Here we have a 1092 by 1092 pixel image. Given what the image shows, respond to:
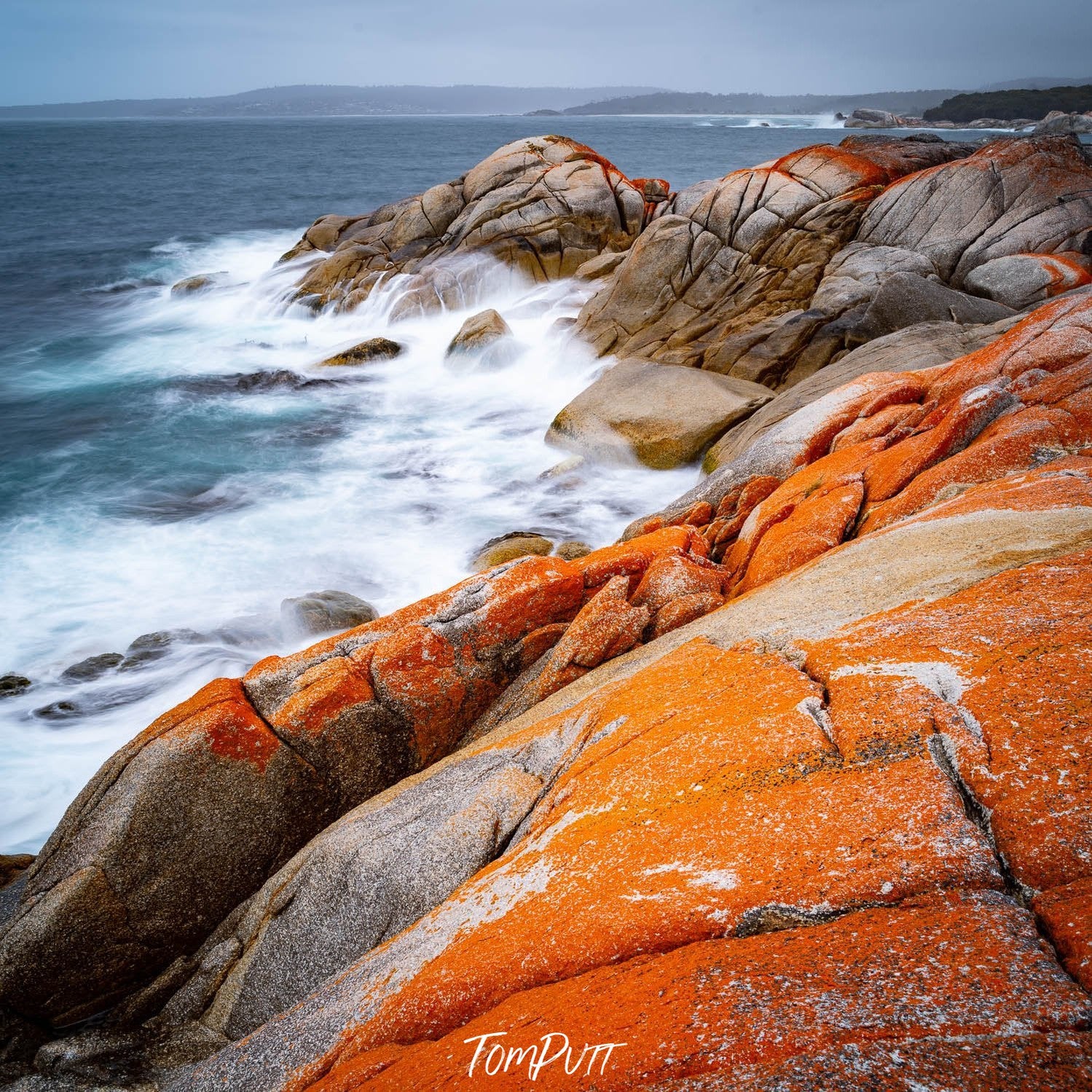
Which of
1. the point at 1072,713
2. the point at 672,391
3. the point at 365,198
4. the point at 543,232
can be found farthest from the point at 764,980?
the point at 365,198

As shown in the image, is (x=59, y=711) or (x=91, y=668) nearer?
(x=59, y=711)

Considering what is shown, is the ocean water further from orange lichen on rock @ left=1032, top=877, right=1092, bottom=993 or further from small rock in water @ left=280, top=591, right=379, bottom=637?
orange lichen on rock @ left=1032, top=877, right=1092, bottom=993

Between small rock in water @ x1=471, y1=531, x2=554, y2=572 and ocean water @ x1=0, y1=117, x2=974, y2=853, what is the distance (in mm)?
1175

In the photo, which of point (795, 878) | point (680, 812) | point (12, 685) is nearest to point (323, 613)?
point (12, 685)

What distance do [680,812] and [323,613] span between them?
35.6 ft

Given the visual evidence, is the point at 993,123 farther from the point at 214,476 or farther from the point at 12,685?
the point at 12,685

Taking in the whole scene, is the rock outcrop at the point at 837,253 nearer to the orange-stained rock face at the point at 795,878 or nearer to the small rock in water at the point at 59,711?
the orange-stained rock face at the point at 795,878

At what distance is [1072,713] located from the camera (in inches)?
161

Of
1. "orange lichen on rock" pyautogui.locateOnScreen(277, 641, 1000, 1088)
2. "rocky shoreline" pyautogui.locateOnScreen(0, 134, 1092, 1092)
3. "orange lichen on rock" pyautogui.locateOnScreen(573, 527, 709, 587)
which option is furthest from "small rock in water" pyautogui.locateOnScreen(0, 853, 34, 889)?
"orange lichen on rock" pyautogui.locateOnScreen(573, 527, 709, 587)

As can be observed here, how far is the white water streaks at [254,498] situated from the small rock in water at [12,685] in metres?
0.21

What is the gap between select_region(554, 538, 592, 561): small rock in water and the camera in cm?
1507

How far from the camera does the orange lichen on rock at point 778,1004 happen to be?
9.52 ft

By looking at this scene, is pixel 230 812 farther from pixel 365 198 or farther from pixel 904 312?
pixel 365 198

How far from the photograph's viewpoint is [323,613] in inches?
560
